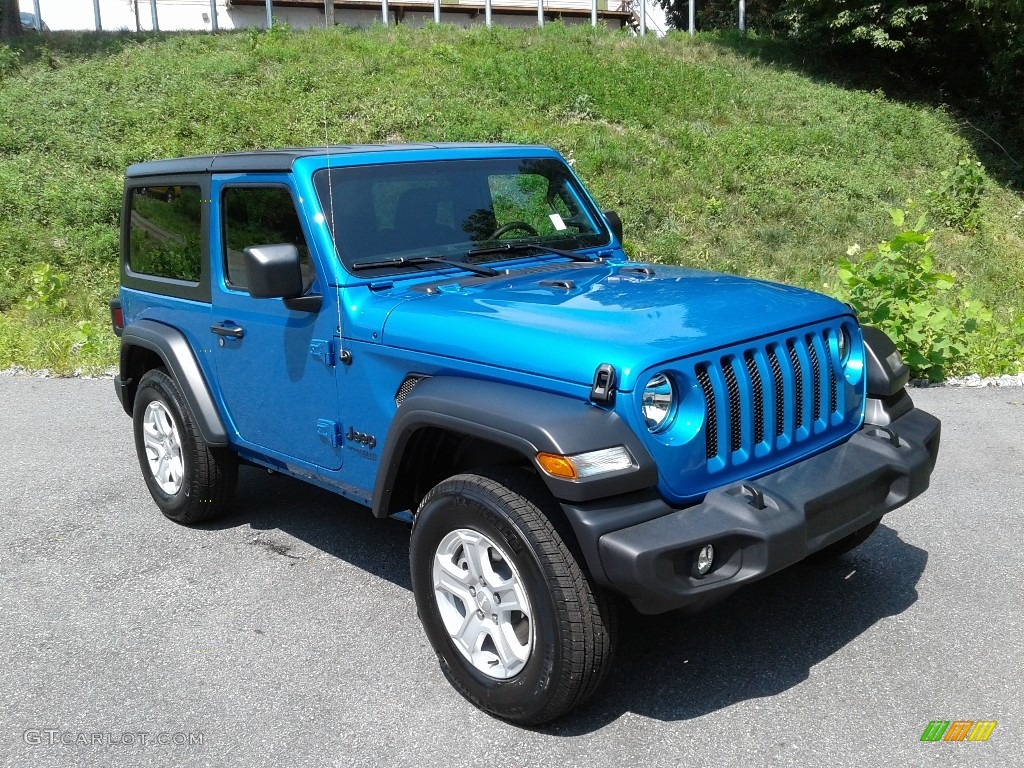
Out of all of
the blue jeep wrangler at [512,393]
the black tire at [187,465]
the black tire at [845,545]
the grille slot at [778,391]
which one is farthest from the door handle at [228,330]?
the black tire at [845,545]

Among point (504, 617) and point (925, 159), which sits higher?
point (925, 159)

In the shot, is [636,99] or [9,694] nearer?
[9,694]

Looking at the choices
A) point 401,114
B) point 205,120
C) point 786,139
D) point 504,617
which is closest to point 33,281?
point 205,120

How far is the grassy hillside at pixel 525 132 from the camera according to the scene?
1304 centimetres

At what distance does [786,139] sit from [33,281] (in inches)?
459

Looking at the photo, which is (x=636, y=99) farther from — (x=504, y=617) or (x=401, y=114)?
(x=504, y=617)

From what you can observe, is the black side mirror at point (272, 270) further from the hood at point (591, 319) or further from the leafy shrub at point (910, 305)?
the leafy shrub at point (910, 305)

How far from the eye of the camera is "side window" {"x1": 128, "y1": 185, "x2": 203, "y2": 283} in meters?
4.81

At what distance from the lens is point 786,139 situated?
16.5 metres

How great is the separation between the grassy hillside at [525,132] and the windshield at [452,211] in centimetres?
Result: 640

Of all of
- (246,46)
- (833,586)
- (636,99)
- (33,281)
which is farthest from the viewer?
(246,46)

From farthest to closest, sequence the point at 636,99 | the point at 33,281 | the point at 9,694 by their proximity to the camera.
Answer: the point at 636,99 → the point at 33,281 → the point at 9,694

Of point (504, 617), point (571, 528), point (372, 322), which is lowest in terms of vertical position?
point (504, 617)

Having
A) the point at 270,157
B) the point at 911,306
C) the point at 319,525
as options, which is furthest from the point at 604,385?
the point at 911,306
